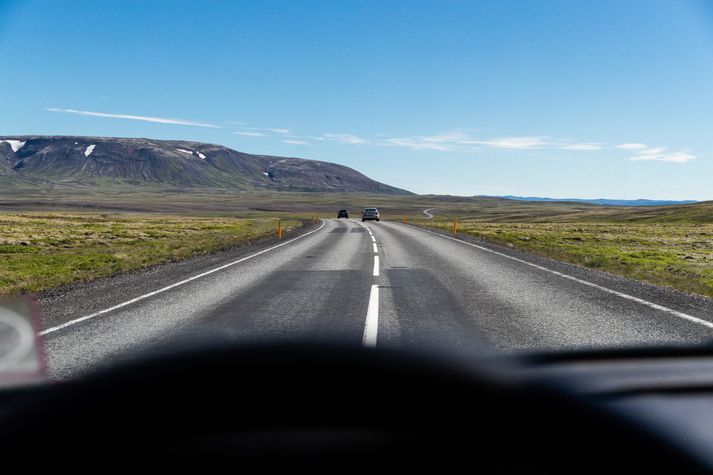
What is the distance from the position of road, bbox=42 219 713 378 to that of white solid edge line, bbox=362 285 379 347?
0.02m

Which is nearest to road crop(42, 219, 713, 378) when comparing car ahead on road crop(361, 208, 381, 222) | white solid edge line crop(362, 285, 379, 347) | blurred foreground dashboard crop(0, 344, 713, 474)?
white solid edge line crop(362, 285, 379, 347)

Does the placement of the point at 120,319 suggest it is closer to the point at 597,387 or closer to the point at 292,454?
the point at 597,387

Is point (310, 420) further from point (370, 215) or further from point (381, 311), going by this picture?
point (370, 215)

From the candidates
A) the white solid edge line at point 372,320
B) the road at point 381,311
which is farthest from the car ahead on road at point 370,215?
the white solid edge line at point 372,320

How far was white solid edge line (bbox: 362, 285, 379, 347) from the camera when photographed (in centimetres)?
627

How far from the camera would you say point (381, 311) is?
823 cm

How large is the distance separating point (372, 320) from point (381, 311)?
0.75m

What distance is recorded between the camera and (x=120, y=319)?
24.6ft

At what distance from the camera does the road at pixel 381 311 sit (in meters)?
6.09

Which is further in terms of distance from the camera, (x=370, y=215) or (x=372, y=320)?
(x=370, y=215)

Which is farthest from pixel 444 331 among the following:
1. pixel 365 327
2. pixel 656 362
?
pixel 656 362

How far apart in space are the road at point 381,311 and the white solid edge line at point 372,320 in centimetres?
2

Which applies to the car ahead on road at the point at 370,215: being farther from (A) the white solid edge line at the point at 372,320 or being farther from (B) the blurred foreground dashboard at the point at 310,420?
(B) the blurred foreground dashboard at the point at 310,420

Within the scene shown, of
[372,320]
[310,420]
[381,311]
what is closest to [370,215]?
[381,311]
